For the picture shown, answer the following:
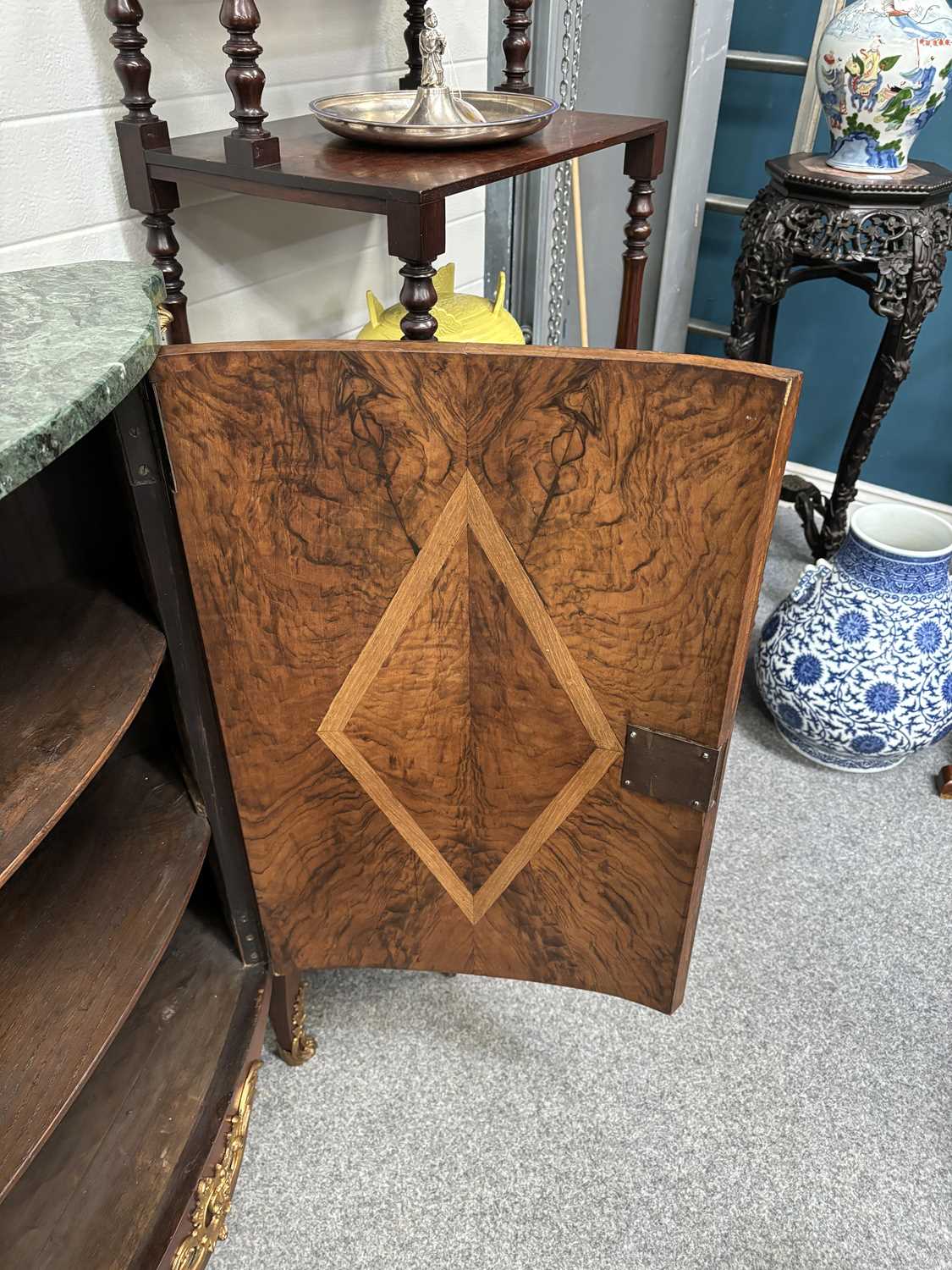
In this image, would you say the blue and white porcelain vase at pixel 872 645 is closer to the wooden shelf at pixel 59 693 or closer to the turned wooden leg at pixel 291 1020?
the turned wooden leg at pixel 291 1020

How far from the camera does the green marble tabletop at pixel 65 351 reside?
54cm

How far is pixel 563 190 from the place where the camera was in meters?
1.97

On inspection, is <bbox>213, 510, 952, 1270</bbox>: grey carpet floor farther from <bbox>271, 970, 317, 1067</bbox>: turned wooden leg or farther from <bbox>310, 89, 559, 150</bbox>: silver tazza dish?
<bbox>310, 89, 559, 150</bbox>: silver tazza dish

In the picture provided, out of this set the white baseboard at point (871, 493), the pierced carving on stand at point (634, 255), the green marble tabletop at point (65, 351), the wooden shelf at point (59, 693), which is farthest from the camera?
the white baseboard at point (871, 493)

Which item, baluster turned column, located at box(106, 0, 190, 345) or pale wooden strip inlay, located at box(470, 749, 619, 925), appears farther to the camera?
baluster turned column, located at box(106, 0, 190, 345)

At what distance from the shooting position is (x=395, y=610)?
2.66 feet

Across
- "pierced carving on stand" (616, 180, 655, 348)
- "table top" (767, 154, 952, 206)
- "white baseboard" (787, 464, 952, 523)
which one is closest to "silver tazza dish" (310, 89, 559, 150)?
"pierced carving on stand" (616, 180, 655, 348)

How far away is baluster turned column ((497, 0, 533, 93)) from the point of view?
1.43m

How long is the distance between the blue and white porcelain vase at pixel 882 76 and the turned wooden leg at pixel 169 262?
1.11 meters

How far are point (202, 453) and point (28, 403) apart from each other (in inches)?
6.9

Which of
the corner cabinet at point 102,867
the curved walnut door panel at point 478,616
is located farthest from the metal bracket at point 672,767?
the corner cabinet at point 102,867

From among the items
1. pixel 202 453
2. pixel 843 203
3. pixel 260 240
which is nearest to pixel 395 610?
pixel 202 453

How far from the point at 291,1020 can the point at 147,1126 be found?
295 mm

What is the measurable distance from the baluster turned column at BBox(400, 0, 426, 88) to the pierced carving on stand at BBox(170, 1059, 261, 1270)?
1.36m
